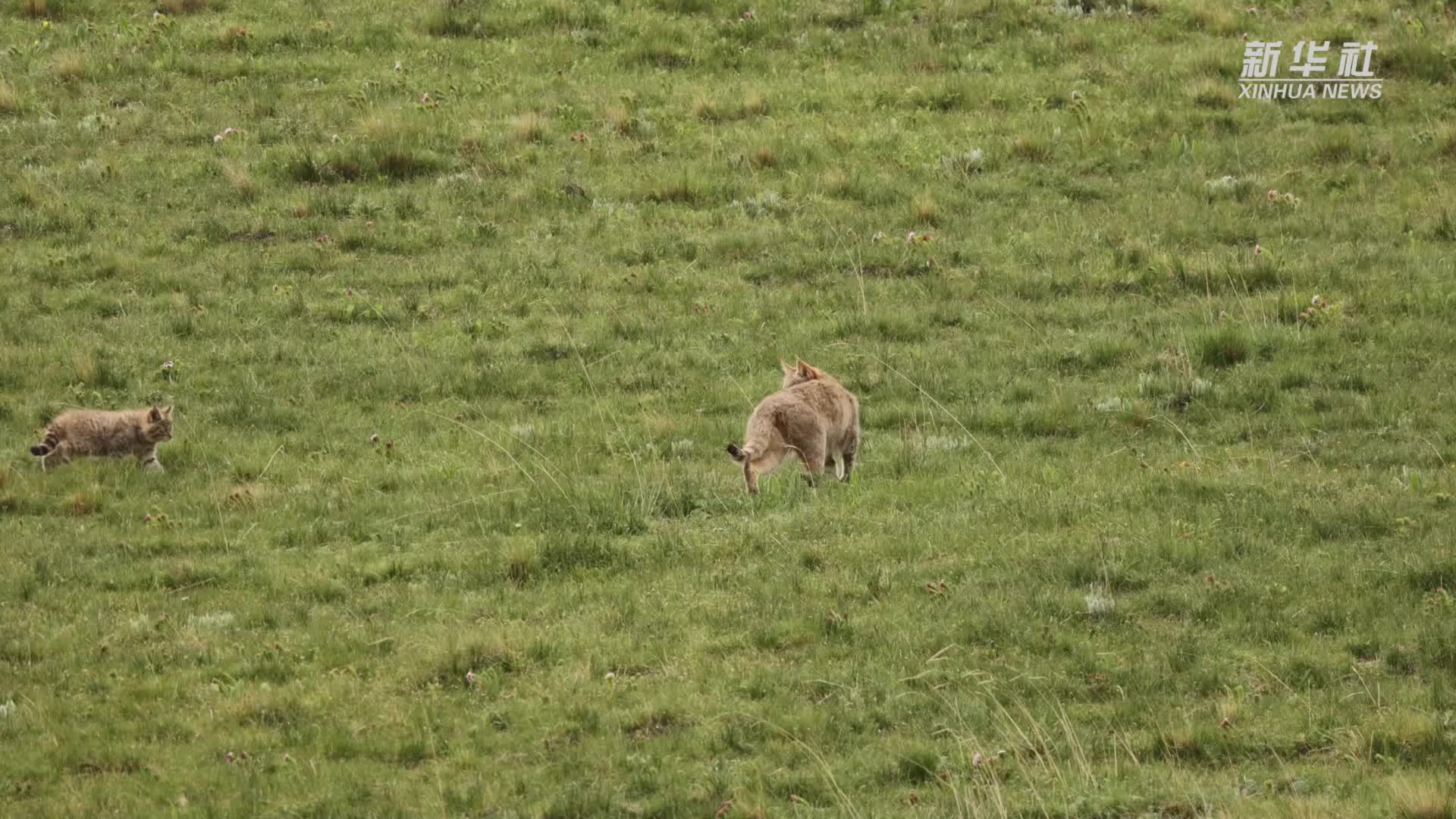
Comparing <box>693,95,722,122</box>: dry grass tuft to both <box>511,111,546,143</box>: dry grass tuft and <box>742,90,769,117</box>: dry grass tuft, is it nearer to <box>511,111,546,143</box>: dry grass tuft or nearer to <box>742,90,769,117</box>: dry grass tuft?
<box>742,90,769,117</box>: dry grass tuft

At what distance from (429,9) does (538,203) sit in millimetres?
6732

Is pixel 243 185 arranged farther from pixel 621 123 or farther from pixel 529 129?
pixel 621 123

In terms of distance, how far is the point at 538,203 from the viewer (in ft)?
74.4

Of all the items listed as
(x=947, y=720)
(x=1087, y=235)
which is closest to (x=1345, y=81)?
(x=1087, y=235)

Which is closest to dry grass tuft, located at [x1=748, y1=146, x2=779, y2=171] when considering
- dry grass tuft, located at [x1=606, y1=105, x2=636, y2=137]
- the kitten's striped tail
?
dry grass tuft, located at [x1=606, y1=105, x2=636, y2=137]

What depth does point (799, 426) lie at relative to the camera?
1423 centimetres

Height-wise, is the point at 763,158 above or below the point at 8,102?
below

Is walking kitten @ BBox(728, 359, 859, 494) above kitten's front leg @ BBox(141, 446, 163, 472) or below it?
above

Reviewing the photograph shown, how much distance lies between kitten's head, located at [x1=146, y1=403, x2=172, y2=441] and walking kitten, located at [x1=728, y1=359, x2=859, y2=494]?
16.8 feet

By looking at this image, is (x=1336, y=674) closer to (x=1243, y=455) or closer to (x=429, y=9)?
(x=1243, y=455)

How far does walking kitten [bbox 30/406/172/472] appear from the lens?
1570 cm

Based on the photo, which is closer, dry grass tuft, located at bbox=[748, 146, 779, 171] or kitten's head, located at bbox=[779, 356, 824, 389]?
kitten's head, located at bbox=[779, 356, 824, 389]

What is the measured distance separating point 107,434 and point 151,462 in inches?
17.5

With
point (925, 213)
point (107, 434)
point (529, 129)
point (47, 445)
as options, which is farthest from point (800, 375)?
point (529, 129)
